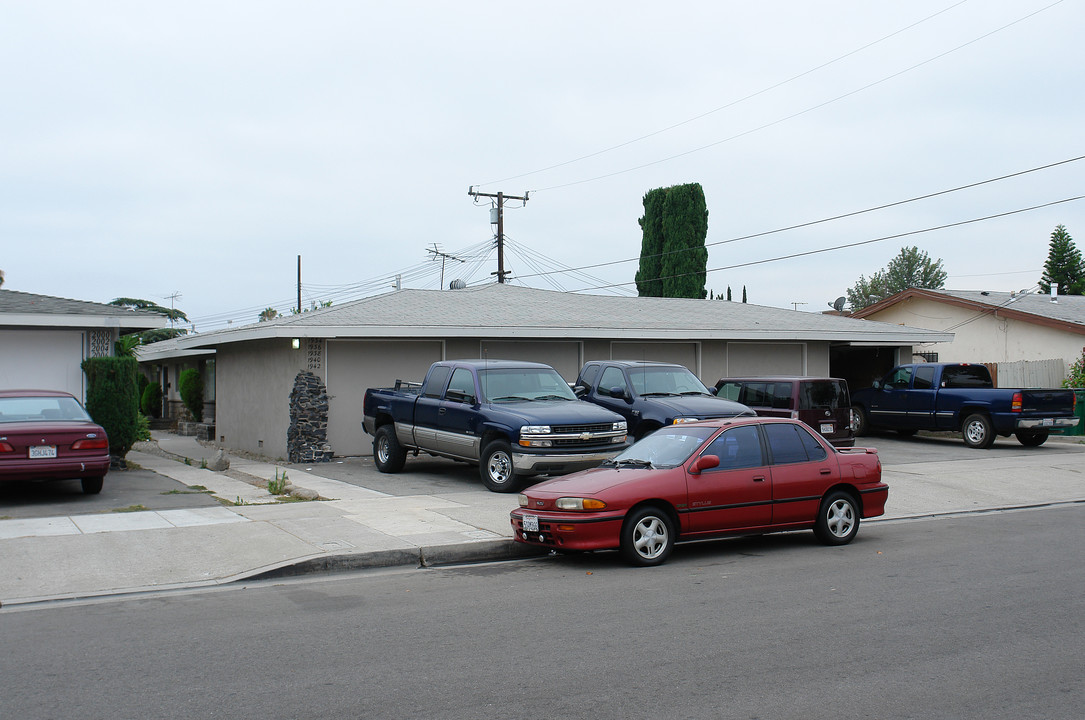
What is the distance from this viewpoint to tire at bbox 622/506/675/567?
9258 mm

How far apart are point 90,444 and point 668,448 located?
8.32 metres

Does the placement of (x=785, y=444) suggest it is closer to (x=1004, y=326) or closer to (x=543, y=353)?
(x=543, y=353)

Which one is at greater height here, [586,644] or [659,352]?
[659,352]

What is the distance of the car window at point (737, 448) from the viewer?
32.7 feet

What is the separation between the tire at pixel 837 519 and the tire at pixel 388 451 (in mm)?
8621

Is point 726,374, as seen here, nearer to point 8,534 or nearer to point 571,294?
point 571,294

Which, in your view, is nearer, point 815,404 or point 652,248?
point 815,404

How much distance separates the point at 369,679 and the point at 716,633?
254cm

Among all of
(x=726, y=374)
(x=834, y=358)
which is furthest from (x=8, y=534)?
(x=834, y=358)

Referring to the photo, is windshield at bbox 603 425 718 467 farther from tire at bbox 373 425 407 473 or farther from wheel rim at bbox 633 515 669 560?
tire at bbox 373 425 407 473

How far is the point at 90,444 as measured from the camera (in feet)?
42.9

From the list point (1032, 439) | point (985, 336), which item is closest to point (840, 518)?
point (1032, 439)

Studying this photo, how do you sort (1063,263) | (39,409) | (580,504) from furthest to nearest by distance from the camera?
(1063,263) → (39,409) → (580,504)

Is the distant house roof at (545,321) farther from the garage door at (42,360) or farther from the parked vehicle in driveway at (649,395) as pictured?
the garage door at (42,360)
